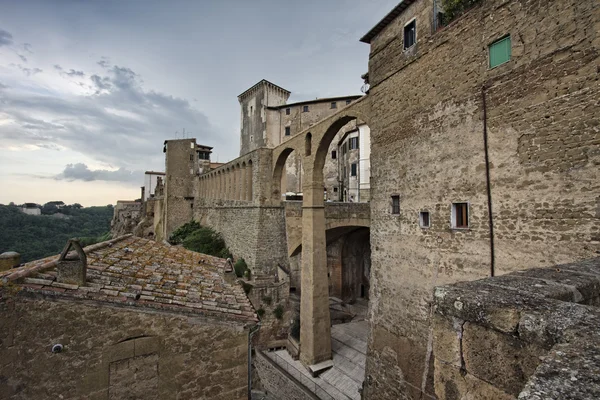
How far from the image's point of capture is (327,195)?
2934 centimetres

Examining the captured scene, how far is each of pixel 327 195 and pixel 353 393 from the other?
19791 millimetres

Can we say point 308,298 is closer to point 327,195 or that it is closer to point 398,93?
point 398,93

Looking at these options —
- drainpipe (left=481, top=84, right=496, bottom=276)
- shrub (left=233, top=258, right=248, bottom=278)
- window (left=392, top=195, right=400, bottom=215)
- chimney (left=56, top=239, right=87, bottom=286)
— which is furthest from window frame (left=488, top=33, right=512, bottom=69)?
shrub (left=233, top=258, right=248, bottom=278)

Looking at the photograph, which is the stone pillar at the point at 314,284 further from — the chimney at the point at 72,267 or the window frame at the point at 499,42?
the chimney at the point at 72,267

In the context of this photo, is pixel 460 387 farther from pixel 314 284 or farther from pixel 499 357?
pixel 314 284

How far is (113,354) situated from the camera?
3.94 metres

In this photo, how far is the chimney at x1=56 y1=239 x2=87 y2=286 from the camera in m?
3.98

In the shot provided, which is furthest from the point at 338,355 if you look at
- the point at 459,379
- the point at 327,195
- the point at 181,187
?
the point at 181,187

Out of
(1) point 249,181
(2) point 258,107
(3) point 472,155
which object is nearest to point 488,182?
(3) point 472,155

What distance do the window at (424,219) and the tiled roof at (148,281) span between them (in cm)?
511

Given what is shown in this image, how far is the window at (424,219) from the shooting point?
8000 mm

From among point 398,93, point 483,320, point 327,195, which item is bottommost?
point 483,320

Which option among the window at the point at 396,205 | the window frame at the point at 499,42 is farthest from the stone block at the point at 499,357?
the window at the point at 396,205

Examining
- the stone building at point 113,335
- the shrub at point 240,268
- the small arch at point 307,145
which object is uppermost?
the small arch at point 307,145
